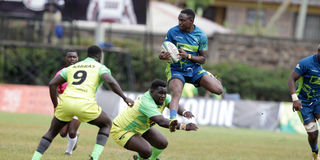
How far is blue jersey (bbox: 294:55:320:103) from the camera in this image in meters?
12.2

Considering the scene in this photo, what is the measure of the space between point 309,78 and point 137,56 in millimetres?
19873

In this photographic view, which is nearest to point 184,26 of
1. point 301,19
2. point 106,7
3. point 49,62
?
point 106,7

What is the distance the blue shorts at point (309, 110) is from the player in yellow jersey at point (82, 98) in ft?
14.5

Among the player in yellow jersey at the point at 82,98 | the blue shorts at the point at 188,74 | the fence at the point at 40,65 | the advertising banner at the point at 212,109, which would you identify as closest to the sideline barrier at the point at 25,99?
the advertising banner at the point at 212,109

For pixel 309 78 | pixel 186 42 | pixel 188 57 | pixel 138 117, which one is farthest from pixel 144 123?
pixel 309 78

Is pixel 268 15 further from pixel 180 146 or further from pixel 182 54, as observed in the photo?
pixel 182 54

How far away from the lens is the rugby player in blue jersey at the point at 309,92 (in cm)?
1219

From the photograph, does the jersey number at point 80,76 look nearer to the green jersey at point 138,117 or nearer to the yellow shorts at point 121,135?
the green jersey at point 138,117

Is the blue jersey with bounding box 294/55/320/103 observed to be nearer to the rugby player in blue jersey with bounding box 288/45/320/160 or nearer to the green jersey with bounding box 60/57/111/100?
the rugby player in blue jersey with bounding box 288/45/320/160

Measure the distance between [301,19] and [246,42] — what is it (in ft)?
14.4

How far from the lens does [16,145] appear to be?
13.1 metres

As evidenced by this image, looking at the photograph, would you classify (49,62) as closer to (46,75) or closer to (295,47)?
(46,75)

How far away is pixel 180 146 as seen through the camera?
50.6ft

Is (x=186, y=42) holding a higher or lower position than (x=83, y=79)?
higher
